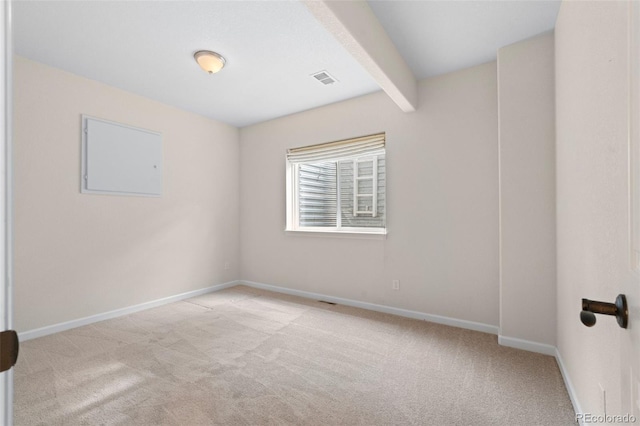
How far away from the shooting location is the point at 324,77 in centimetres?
304

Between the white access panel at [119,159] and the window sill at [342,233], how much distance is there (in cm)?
184

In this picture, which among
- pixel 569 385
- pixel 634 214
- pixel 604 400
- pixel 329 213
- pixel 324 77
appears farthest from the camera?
pixel 329 213

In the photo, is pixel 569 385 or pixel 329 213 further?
pixel 329 213

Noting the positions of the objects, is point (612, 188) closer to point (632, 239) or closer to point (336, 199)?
point (632, 239)

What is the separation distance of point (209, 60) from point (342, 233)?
2.30 metres

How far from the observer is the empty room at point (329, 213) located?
4.89 feet

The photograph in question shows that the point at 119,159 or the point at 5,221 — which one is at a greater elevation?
the point at 119,159

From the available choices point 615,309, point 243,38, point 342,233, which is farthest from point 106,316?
point 615,309

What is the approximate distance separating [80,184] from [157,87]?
1.31 m

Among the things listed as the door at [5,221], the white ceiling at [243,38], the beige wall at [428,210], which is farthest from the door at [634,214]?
the beige wall at [428,210]

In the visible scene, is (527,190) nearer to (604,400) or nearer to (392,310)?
(604,400)

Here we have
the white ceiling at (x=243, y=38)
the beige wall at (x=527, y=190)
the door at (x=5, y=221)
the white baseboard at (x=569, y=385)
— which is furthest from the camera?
the beige wall at (x=527, y=190)

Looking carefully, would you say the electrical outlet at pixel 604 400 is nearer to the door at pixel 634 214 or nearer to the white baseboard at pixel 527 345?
the door at pixel 634 214

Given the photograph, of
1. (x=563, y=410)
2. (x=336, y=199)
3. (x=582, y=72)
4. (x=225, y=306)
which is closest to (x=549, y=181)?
(x=582, y=72)
